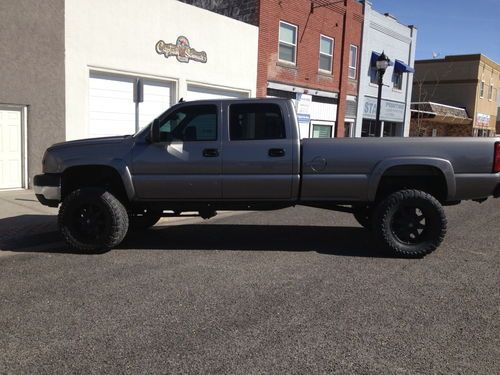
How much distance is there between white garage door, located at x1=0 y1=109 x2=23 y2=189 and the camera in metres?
10.9

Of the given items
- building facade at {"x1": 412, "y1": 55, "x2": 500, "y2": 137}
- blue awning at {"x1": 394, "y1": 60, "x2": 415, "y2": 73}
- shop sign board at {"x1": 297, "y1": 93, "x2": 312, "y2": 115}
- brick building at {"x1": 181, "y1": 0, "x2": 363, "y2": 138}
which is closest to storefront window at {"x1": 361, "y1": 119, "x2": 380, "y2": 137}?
brick building at {"x1": 181, "y1": 0, "x2": 363, "y2": 138}

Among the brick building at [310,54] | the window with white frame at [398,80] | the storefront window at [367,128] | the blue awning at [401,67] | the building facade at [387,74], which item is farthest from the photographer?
the window with white frame at [398,80]

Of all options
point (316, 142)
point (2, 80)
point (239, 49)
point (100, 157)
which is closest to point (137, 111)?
point (2, 80)

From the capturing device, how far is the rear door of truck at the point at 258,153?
6.32 m

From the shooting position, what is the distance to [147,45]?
13.4 metres

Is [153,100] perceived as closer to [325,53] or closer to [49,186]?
[49,186]

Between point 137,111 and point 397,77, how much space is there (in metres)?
17.9

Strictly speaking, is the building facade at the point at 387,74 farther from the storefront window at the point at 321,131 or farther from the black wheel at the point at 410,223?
the black wheel at the point at 410,223

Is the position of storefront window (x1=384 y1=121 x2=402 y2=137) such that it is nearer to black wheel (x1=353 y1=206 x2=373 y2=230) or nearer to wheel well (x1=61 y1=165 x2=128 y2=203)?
black wheel (x1=353 y1=206 x2=373 y2=230)

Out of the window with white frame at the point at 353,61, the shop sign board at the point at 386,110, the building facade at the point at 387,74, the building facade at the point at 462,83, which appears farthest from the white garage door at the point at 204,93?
the building facade at the point at 462,83

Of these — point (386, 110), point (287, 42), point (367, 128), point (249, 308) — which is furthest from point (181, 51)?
point (386, 110)

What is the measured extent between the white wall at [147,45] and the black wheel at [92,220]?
6072 mm

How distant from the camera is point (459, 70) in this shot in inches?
1564

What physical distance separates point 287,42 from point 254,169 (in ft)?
45.2
